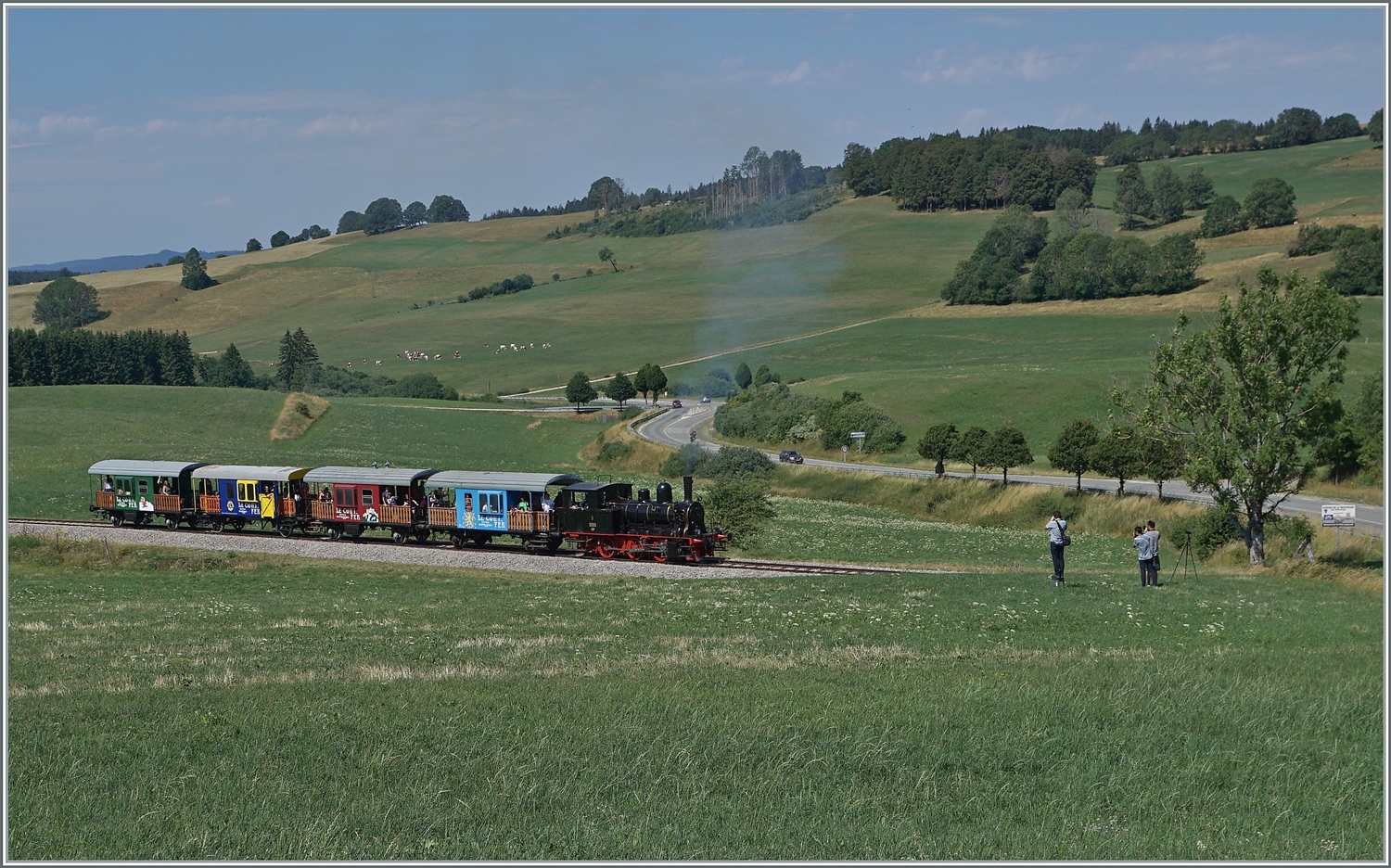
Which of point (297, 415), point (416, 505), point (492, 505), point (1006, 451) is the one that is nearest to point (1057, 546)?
point (492, 505)

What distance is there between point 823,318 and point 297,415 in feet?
Answer: 256

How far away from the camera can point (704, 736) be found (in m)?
12.9

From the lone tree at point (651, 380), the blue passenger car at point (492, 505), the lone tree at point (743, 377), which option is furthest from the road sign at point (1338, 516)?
the lone tree at point (651, 380)

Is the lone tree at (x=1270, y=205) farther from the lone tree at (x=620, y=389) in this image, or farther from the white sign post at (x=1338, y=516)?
the white sign post at (x=1338, y=516)

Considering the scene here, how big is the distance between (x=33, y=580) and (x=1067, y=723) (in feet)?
101

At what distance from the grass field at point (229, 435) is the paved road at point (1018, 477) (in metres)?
6.09

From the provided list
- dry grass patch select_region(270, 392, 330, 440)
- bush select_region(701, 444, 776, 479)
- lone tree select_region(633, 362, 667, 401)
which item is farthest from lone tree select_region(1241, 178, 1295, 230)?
dry grass patch select_region(270, 392, 330, 440)

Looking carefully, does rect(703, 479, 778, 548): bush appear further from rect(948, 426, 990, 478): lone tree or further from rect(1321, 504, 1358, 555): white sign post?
rect(948, 426, 990, 478): lone tree

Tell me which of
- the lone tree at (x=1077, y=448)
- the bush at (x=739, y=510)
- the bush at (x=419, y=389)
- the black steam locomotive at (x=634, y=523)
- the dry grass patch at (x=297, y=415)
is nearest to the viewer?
the black steam locomotive at (x=634, y=523)

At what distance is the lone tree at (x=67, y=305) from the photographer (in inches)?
7096

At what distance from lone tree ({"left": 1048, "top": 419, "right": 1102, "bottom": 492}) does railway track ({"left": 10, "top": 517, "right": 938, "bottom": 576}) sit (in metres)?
23.3

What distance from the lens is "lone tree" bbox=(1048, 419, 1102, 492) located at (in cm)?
5506

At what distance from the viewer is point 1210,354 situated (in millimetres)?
34969

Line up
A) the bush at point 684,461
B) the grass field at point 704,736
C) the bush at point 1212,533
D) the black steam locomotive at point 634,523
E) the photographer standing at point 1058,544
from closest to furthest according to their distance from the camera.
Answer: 1. the grass field at point 704,736
2. the photographer standing at point 1058,544
3. the black steam locomotive at point 634,523
4. the bush at point 1212,533
5. the bush at point 684,461
